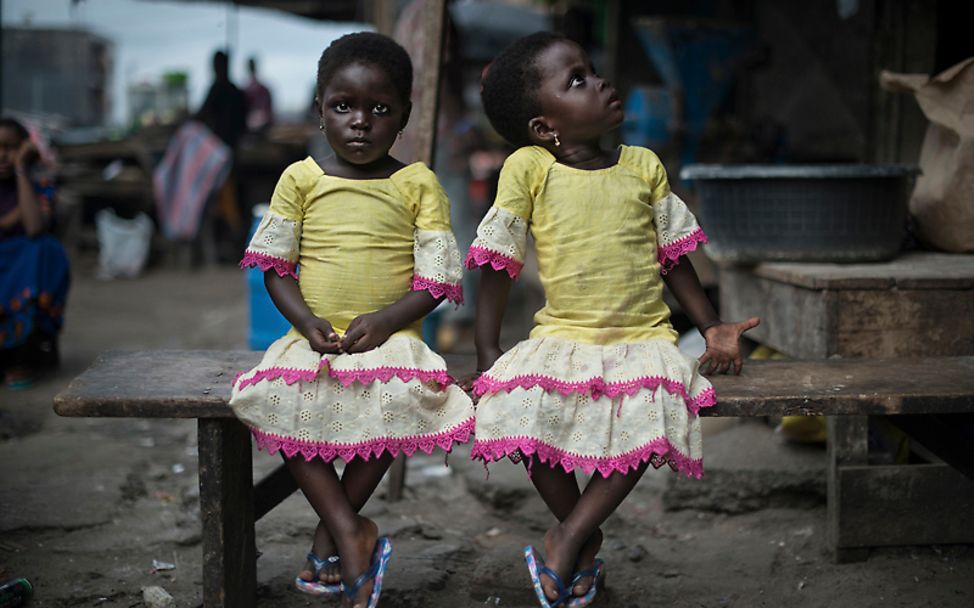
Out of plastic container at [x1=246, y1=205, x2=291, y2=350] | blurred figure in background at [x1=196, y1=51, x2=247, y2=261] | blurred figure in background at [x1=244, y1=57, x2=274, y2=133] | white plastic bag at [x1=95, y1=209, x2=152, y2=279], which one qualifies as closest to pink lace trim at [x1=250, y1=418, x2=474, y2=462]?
plastic container at [x1=246, y1=205, x2=291, y2=350]

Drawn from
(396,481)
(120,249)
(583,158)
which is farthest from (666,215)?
(120,249)

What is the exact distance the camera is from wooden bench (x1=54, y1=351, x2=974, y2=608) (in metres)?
2.22

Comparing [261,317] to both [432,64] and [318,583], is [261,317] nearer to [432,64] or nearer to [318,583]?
[432,64]

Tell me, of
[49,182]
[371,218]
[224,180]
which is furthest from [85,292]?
[371,218]

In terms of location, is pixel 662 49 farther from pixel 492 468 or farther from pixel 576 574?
pixel 576 574

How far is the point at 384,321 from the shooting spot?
91.0 inches

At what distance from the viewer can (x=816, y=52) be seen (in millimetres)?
5488

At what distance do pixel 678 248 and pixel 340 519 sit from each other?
1088 millimetres

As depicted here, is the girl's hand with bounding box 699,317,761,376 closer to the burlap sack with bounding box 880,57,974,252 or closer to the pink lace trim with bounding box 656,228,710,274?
the pink lace trim with bounding box 656,228,710,274

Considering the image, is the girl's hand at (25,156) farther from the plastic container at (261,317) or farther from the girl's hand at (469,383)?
the girl's hand at (469,383)

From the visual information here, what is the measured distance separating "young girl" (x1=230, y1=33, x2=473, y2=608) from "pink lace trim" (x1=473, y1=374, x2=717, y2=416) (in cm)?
16

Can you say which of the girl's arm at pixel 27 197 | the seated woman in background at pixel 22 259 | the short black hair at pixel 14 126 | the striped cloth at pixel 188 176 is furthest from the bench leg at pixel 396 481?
the striped cloth at pixel 188 176

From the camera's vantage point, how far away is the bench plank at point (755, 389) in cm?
221

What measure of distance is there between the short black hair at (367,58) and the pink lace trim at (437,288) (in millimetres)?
487
